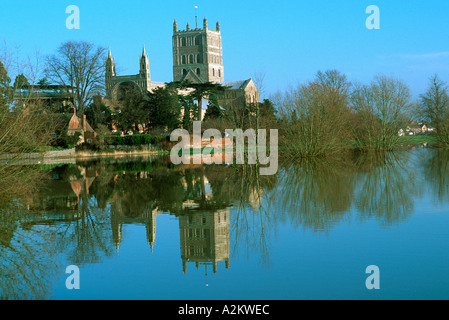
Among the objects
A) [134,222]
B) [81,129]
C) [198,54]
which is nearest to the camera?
[134,222]

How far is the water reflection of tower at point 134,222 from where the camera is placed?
9.38 metres

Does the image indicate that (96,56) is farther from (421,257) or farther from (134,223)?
(421,257)

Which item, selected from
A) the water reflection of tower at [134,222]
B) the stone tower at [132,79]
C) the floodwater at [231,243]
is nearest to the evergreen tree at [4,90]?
the floodwater at [231,243]

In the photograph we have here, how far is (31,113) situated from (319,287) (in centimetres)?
1256

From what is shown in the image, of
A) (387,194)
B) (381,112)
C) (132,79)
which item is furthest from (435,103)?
(132,79)

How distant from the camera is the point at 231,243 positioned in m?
8.83

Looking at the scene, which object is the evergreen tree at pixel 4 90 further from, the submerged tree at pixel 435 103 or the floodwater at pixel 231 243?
the submerged tree at pixel 435 103

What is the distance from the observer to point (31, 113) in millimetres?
16234

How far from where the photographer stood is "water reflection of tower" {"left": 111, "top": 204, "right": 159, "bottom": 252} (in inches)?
369

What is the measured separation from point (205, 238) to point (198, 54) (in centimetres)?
12023

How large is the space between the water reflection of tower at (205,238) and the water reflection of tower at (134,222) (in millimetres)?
548
